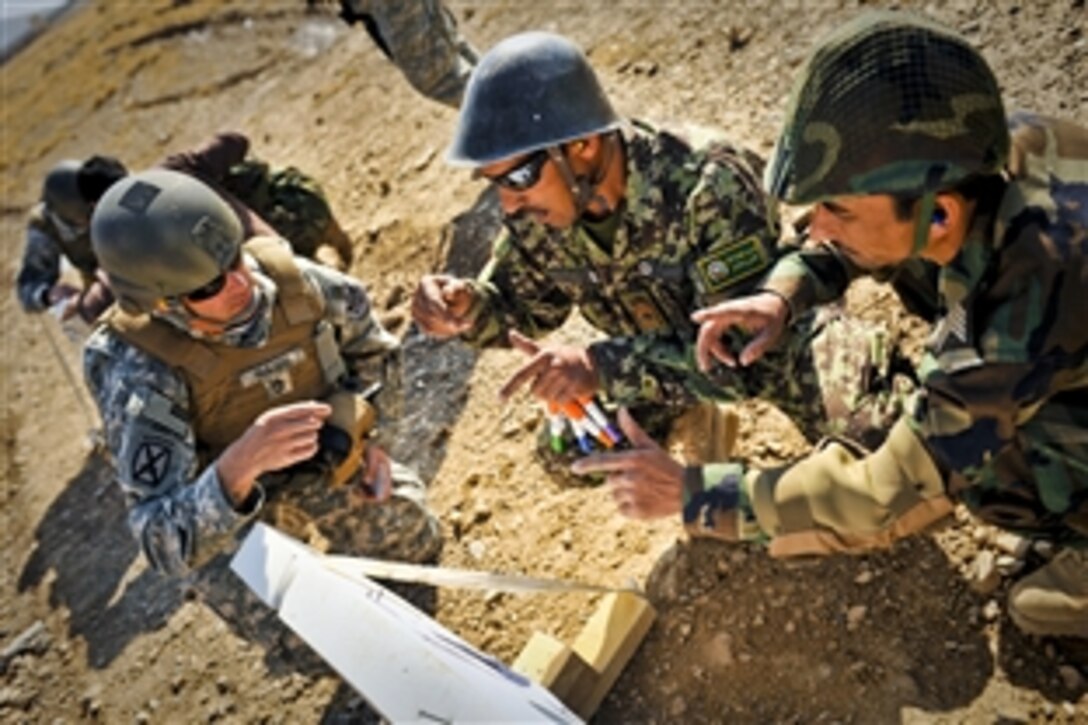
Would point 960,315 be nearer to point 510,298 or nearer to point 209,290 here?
point 510,298

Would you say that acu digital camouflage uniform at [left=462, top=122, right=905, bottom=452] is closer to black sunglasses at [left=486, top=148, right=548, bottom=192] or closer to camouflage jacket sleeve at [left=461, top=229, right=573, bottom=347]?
camouflage jacket sleeve at [left=461, top=229, right=573, bottom=347]

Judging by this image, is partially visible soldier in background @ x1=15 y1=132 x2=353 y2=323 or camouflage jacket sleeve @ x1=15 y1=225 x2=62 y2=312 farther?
camouflage jacket sleeve @ x1=15 y1=225 x2=62 y2=312

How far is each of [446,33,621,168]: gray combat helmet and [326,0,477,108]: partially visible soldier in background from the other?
9.71 feet

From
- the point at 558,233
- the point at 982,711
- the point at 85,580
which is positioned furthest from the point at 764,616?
the point at 85,580

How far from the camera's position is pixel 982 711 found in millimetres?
2646

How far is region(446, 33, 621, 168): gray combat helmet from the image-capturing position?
297 centimetres

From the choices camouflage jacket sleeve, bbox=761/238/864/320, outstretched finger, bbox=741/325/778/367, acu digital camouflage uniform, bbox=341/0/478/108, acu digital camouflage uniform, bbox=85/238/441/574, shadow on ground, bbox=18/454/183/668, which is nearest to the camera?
outstretched finger, bbox=741/325/778/367

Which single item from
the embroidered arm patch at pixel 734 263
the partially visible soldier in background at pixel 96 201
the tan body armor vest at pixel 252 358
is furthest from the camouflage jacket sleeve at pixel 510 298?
the partially visible soldier in background at pixel 96 201

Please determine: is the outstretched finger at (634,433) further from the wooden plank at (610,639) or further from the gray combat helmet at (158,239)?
the gray combat helmet at (158,239)

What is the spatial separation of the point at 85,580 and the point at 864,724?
15.1ft

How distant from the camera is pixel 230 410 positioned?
11.4ft

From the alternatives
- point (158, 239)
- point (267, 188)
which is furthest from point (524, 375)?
point (267, 188)

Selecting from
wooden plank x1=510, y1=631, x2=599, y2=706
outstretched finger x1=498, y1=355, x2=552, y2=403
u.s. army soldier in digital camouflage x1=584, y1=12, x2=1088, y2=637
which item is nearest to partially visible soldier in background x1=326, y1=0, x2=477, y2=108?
outstretched finger x1=498, y1=355, x2=552, y2=403

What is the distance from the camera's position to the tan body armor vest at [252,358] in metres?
3.27
